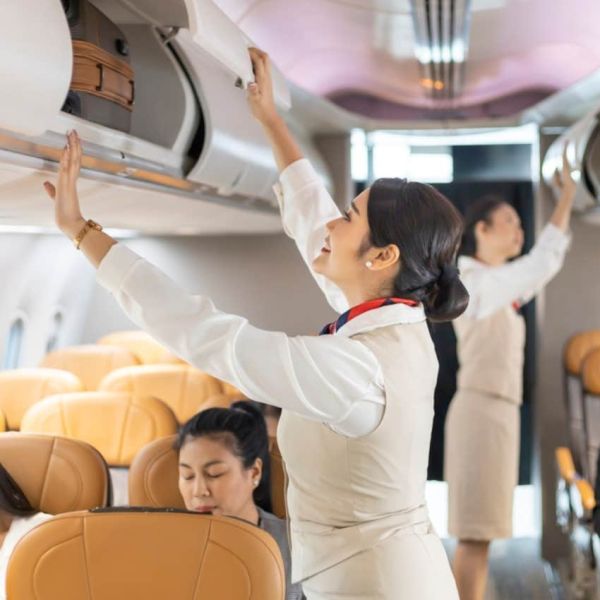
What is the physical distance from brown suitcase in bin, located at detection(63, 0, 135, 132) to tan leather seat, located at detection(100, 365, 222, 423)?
99.0 inches

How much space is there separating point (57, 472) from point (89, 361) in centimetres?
339

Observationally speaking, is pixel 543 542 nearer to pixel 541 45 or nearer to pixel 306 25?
pixel 541 45

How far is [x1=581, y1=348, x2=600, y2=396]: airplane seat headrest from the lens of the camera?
6789mm

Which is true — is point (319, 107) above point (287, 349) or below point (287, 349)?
above

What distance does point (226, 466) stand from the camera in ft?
11.4

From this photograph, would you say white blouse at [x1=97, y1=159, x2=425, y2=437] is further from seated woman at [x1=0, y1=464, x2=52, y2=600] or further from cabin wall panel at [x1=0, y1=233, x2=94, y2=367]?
cabin wall panel at [x1=0, y1=233, x2=94, y2=367]

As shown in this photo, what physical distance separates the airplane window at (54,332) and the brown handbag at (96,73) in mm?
4250

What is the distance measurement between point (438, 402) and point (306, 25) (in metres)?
4.18

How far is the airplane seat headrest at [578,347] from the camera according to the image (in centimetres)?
740

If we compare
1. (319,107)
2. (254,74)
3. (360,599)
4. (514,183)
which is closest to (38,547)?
(360,599)

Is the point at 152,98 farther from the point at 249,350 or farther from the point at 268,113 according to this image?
the point at 249,350

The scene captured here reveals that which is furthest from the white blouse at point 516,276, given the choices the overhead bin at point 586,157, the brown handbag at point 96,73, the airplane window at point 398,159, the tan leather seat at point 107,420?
the airplane window at point 398,159

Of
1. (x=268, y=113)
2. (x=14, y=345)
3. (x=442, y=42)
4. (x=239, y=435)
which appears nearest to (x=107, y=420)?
(x=239, y=435)

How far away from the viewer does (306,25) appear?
6332mm
